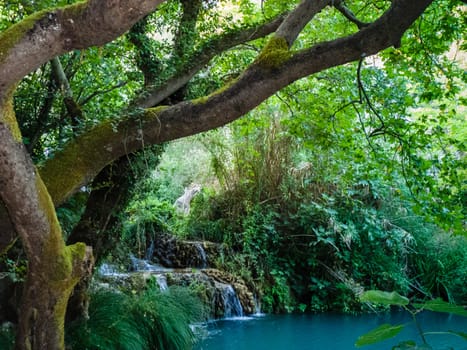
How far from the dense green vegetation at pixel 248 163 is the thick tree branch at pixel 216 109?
0.02m

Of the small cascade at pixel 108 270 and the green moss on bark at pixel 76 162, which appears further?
the small cascade at pixel 108 270

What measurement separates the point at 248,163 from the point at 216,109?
20.6 ft

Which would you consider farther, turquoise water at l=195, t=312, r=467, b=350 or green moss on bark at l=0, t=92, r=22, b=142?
turquoise water at l=195, t=312, r=467, b=350

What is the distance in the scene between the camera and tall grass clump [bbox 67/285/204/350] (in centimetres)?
443

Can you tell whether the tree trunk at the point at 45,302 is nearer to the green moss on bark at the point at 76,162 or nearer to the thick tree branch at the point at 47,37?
the green moss on bark at the point at 76,162

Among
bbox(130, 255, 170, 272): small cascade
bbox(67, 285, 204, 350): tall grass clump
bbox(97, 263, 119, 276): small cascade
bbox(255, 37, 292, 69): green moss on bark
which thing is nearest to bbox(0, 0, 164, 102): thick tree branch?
bbox(255, 37, 292, 69): green moss on bark

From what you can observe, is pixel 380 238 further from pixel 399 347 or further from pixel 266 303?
pixel 399 347

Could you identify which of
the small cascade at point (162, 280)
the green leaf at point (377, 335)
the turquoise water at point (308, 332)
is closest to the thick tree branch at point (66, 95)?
the turquoise water at point (308, 332)

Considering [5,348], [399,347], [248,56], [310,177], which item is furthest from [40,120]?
[310,177]

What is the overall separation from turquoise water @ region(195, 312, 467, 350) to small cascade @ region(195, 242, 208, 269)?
143cm

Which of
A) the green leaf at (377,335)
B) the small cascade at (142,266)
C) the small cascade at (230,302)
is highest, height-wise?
the small cascade at (142,266)

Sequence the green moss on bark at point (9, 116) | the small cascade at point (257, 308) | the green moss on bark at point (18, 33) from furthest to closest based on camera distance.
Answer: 1. the small cascade at point (257, 308)
2. the green moss on bark at point (9, 116)
3. the green moss on bark at point (18, 33)

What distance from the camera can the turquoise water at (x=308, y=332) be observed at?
6.52 metres

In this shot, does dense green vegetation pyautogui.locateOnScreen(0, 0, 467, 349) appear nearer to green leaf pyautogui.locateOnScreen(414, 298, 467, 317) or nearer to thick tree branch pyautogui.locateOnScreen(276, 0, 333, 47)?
thick tree branch pyautogui.locateOnScreen(276, 0, 333, 47)
